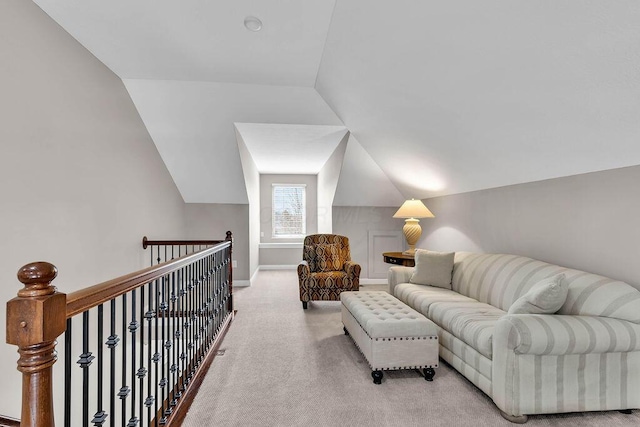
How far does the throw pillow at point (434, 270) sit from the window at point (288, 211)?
4173 millimetres

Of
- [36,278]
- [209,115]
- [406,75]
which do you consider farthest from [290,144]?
[36,278]

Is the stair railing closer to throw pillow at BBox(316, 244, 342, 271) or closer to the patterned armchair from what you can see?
the patterned armchair

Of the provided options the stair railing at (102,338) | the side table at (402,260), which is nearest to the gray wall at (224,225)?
the stair railing at (102,338)

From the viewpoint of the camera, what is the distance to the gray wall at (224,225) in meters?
5.69

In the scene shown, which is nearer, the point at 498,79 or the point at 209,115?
the point at 498,79

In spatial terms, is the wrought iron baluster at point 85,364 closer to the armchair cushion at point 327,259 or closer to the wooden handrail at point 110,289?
the wooden handrail at point 110,289

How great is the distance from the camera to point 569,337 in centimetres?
188

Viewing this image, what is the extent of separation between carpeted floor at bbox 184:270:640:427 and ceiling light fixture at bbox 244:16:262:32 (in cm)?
269

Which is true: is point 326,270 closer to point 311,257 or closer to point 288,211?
point 311,257

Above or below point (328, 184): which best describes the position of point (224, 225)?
below

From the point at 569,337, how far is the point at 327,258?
10.4ft

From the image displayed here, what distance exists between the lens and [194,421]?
1.94m

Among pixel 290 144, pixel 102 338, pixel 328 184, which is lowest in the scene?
pixel 102 338

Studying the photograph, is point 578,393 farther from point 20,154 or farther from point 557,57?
point 20,154
